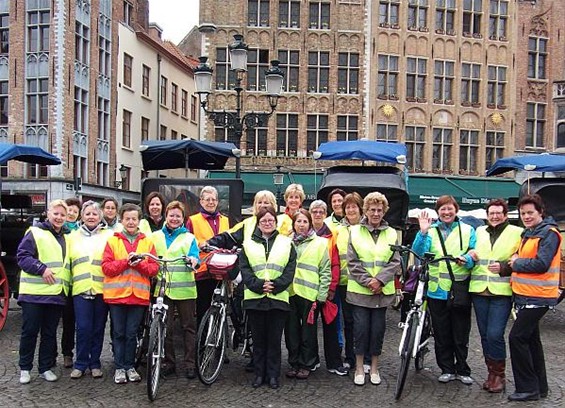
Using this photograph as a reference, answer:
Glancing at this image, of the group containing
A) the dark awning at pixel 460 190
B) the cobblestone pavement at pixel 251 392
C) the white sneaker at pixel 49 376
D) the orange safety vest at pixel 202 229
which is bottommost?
the cobblestone pavement at pixel 251 392

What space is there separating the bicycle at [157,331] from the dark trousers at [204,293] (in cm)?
85

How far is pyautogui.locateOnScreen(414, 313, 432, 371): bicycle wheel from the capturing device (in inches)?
269

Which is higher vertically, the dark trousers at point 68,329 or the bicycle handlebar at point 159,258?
the bicycle handlebar at point 159,258

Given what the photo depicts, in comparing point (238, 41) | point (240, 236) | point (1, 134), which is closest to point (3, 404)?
point (240, 236)

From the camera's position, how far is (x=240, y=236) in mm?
7035

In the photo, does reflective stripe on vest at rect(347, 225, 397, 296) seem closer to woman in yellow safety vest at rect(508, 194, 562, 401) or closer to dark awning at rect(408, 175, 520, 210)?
woman in yellow safety vest at rect(508, 194, 562, 401)

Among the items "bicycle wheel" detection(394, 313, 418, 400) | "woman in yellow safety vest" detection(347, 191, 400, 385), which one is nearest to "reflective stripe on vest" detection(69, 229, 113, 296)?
"woman in yellow safety vest" detection(347, 191, 400, 385)

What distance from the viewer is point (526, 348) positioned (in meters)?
6.25

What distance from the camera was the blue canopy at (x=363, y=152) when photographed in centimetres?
1195

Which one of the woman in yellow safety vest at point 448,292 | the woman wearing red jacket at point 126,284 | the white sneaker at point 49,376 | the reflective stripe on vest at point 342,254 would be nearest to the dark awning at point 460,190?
the reflective stripe on vest at point 342,254

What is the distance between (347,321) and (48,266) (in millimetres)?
3220

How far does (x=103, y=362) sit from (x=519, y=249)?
4.70m

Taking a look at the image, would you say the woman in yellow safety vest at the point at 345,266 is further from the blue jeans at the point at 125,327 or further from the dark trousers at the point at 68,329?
the dark trousers at the point at 68,329

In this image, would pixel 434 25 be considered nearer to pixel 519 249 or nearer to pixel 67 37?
pixel 67 37
